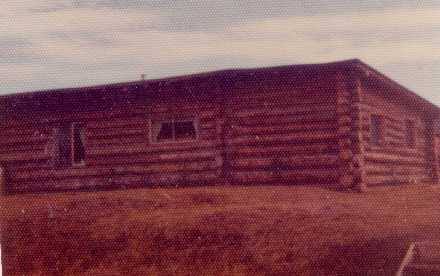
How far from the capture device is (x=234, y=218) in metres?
10.9

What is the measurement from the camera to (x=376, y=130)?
62.9 ft

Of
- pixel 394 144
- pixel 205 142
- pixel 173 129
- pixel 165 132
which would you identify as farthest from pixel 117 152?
pixel 394 144

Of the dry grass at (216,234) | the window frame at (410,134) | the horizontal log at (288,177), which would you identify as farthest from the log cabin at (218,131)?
the dry grass at (216,234)

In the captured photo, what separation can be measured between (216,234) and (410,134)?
1460cm

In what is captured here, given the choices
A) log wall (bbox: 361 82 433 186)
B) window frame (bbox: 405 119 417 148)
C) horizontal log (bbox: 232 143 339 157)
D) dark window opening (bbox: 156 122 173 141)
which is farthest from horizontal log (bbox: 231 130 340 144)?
window frame (bbox: 405 119 417 148)

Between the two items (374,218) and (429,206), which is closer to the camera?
(374,218)

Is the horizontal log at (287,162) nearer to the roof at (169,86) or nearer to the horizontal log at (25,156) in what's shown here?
the roof at (169,86)

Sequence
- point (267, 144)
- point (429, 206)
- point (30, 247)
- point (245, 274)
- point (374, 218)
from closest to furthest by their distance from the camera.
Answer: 1. point (245, 274)
2. point (30, 247)
3. point (374, 218)
4. point (429, 206)
5. point (267, 144)

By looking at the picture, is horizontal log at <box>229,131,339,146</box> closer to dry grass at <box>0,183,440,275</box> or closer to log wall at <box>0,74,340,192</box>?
log wall at <box>0,74,340,192</box>

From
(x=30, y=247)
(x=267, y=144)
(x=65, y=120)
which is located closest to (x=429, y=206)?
(x=267, y=144)

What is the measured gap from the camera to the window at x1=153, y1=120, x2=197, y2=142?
18.1m

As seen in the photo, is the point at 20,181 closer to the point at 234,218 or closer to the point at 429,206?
the point at 234,218

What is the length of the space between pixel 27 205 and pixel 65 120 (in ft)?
17.3

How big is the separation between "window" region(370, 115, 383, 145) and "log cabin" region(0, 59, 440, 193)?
0.04m
